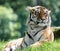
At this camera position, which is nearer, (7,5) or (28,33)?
(28,33)

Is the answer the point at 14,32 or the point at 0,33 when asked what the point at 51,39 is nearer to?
the point at 0,33

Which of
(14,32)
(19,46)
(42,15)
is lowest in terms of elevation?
(14,32)

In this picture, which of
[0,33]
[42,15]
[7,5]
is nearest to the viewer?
[42,15]

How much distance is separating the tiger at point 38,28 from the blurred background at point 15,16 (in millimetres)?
13439

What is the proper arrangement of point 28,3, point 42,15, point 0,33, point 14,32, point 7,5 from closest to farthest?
point 42,15 → point 0,33 → point 14,32 → point 7,5 → point 28,3

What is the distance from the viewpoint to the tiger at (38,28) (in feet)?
28.2

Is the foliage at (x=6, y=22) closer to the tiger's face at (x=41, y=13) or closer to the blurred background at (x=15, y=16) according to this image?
the blurred background at (x=15, y=16)

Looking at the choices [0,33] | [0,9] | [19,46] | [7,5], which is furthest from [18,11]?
[19,46]

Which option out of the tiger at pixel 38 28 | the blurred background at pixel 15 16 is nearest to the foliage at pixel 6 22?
the blurred background at pixel 15 16

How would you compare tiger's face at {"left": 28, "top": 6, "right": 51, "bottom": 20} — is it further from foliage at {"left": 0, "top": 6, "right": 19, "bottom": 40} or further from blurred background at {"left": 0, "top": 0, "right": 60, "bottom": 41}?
foliage at {"left": 0, "top": 6, "right": 19, "bottom": 40}

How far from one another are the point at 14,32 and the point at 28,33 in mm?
17041

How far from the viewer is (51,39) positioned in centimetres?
875

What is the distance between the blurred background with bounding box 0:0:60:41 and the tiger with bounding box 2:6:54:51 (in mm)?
→ 13439

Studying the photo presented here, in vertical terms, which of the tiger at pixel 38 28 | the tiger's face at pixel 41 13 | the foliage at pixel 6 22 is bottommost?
the foliage at pixel 6 22
